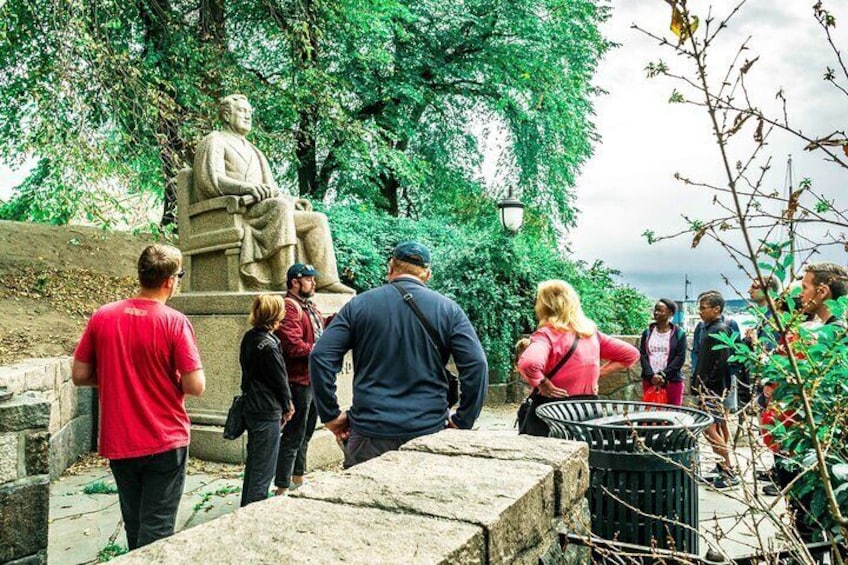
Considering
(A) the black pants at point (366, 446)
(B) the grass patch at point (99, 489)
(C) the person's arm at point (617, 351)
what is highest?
(C) the person's arm at point (617, 351)

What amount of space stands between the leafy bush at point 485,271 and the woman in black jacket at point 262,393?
6.49 meters

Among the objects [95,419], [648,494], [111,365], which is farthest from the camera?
[95,419]

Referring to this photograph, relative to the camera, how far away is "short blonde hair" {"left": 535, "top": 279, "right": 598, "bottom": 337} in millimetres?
3689

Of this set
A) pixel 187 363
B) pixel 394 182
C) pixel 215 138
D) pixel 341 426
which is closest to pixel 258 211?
pixel 215 138

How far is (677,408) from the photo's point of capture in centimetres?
297

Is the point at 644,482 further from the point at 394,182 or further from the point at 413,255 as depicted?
the point at 394,182

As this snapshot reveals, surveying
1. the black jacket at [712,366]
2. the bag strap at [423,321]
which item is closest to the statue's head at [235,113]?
the bag strap at [423,321]

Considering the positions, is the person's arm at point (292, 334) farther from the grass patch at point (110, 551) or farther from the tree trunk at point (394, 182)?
the tree trunk at point (394, 182)

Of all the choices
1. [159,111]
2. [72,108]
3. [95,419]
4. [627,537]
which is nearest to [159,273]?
[627,537]

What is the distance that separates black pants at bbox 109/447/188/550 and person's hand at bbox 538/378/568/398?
73.9 inches

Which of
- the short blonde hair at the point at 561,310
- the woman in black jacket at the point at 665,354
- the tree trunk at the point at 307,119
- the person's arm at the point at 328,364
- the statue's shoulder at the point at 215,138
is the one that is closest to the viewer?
the person's arm at the point at 328,364

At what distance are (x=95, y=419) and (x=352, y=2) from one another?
29.7ft

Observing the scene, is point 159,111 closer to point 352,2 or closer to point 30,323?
point 30,323

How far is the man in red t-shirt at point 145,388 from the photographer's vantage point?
2.92 m
